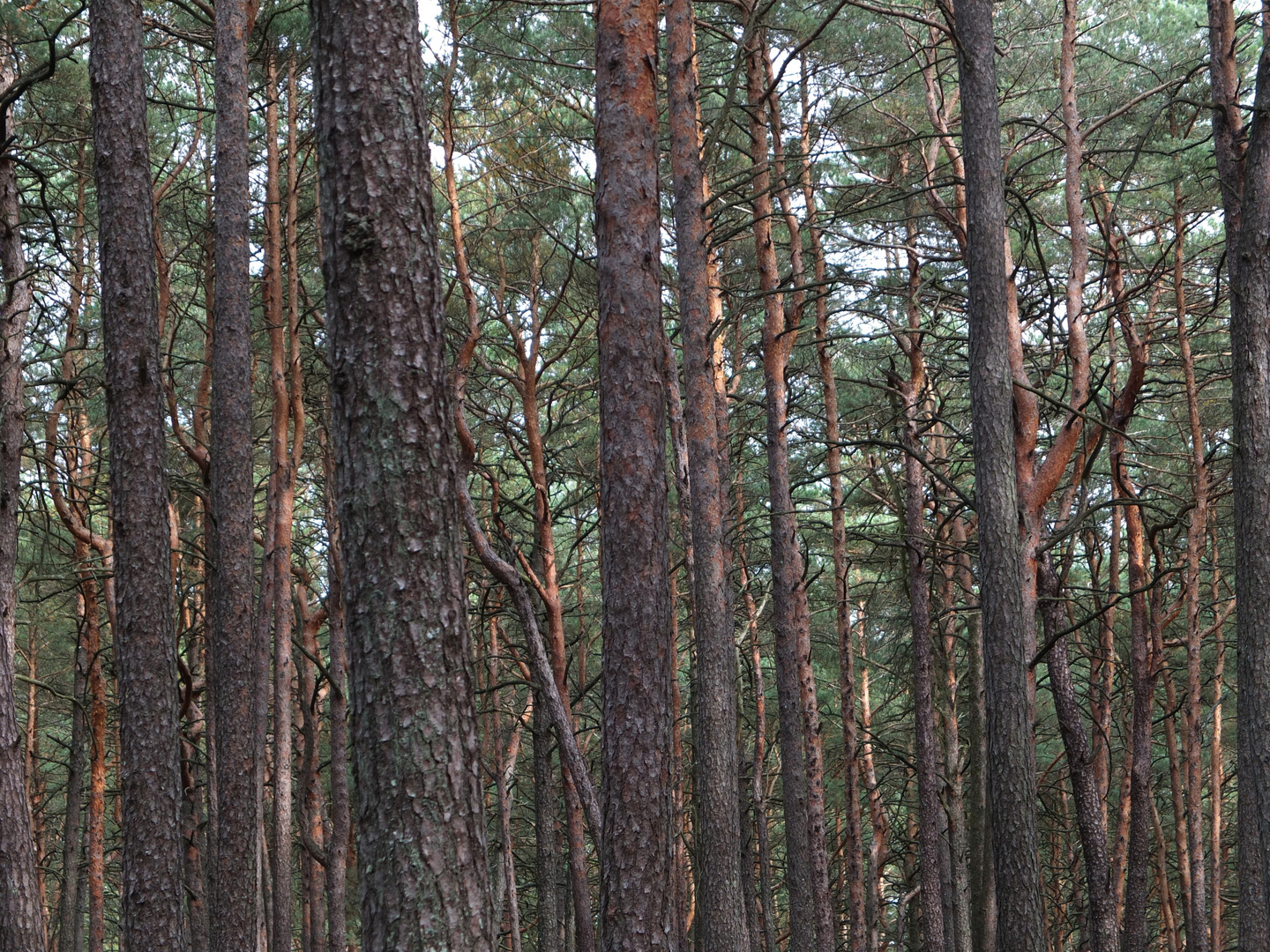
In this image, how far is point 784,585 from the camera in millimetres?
10344

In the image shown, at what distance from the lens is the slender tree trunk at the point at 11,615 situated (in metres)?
6.33

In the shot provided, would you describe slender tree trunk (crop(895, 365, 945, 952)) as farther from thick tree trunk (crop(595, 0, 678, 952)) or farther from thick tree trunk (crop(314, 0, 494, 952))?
thick tree trunk (crop(314, 0, 494, 952))

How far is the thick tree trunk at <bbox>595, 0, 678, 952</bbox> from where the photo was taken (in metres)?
4.86

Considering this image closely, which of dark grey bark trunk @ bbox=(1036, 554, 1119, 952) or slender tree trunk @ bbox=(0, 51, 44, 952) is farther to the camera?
dark grey bark trunk @ bbox=(1036, 554, 1119, 952)

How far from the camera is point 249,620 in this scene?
27.2 ft

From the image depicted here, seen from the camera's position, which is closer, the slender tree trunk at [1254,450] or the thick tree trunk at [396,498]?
the thick tree trunk at [396,498]

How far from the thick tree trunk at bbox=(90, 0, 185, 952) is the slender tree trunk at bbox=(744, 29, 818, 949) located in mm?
5720

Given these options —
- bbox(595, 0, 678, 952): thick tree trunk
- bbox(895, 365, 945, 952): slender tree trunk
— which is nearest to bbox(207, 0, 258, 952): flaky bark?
bbox(595, 0, 678, 952): thick tree trunk

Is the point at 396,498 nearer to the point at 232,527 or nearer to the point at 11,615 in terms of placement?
the point at 11,615

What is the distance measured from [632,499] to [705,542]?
10.0ft

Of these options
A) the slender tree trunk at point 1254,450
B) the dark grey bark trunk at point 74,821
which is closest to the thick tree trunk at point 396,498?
the slender tree trunk at point 1254,450

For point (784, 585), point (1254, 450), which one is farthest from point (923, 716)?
point (1254, 450)

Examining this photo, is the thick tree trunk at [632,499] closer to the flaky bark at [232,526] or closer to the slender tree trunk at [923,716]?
the flaky bark at [232,526]

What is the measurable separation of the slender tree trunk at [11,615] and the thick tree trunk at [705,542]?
14.5ft
